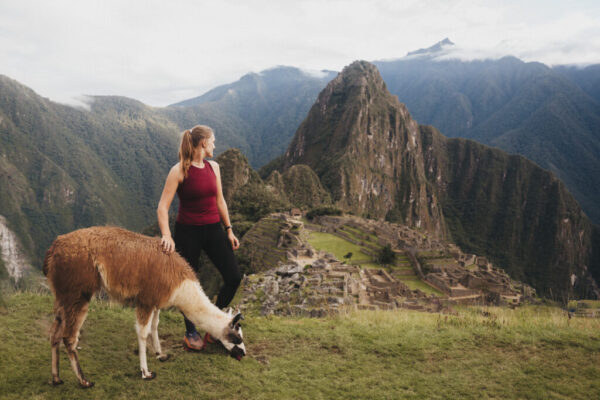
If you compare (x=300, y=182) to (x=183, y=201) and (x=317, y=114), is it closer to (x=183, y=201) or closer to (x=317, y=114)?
(x=317, y=114)

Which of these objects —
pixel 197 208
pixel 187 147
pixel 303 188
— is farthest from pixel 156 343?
pixel 303 188

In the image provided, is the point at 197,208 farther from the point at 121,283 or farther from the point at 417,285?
the point at 417,285

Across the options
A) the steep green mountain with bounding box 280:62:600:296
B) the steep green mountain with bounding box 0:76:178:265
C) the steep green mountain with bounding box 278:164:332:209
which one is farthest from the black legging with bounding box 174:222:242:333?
the steep green mountain with bounding box 0:76:178:265

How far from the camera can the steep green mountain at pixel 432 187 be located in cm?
13438

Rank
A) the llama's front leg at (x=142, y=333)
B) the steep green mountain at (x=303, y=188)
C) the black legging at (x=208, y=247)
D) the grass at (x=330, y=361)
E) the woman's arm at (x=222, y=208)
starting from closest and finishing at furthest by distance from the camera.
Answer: the grass at (x=330, y=361) < the llama's front leg at (x=142, y=333) < the black legging at (x=208, y=247) < the woman's arm at (x=222, y=208) < the steep green mountain at (x=303, y=188)

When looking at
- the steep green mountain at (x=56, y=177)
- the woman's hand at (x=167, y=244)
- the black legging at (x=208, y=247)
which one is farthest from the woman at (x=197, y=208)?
the steep green mountain at (x=56, y=177)

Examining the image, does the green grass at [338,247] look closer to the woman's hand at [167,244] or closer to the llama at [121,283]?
the llama at [121,283]

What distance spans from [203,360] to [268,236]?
39497 mm

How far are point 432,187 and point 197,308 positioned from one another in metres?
173

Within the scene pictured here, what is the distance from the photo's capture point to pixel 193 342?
437cm

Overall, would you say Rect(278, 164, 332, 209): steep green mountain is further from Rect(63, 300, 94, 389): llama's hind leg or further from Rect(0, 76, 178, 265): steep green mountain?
Rect(63, 300, 94, 389): llama's hind leg

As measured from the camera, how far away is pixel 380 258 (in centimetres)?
4109

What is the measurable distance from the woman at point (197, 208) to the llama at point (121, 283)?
430mm

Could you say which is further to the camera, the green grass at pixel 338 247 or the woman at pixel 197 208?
the green grass at pixel 338 247
